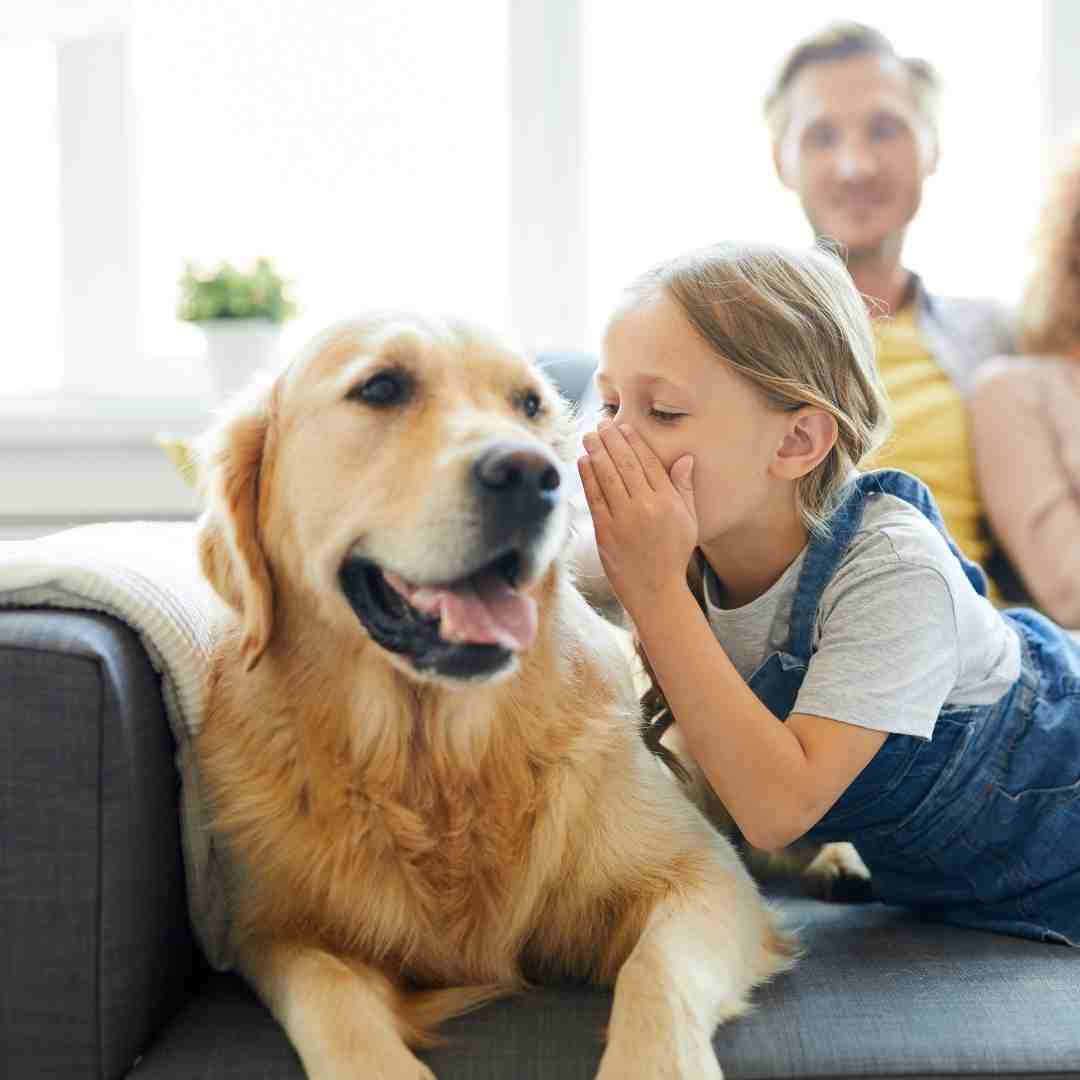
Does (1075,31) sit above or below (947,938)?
above

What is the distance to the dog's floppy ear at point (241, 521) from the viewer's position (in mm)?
1343

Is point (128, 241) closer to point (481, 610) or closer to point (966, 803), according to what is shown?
point (481, 610)

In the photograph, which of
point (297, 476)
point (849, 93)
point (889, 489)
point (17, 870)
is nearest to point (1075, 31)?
point (849, 93)

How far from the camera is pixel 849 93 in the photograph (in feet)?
8.23

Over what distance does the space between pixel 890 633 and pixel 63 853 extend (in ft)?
2.65

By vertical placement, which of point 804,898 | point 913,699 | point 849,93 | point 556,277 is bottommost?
point 804,898

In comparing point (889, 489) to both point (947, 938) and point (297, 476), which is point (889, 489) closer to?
point (947, 938)

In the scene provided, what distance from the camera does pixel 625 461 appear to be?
1.39m

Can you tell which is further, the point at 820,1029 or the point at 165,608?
the point at 165,608

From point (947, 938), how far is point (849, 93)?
5.47 ft

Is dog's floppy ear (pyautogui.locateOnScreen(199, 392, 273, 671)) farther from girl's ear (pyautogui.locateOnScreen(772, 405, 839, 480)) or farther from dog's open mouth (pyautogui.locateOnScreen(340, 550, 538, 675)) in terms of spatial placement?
girl's ear (pyautogui.locateOnScreen(772, 405, 839, 480))

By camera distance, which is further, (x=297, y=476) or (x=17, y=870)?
(x=297, y=476)

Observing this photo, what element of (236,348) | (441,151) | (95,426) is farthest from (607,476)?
(441,151)

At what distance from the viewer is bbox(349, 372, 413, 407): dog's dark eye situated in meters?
1.34
